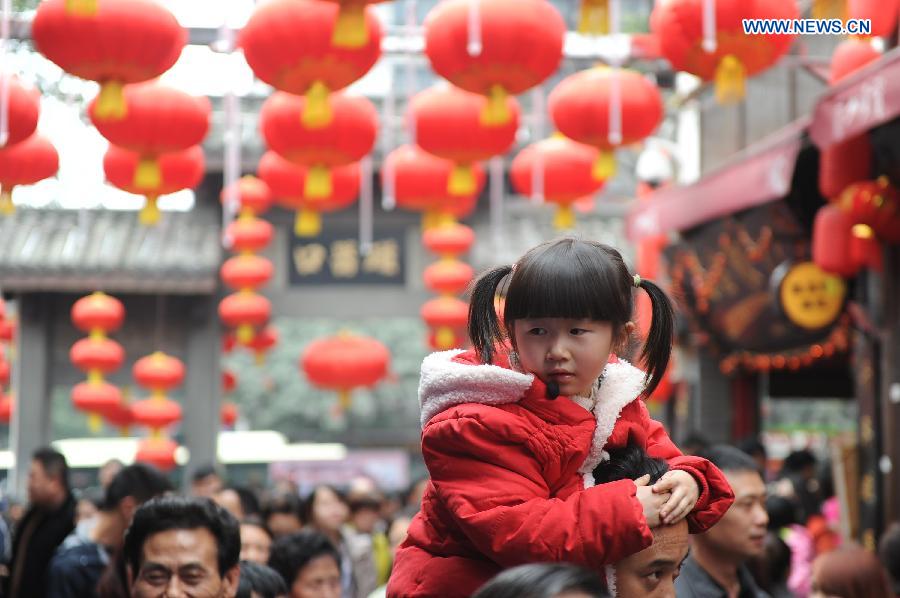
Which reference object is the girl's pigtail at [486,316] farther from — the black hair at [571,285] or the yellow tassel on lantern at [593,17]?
the yellow tassel on lantern at [593,17]

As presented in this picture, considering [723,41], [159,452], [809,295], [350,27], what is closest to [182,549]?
[350,27]

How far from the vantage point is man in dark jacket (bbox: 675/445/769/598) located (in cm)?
491

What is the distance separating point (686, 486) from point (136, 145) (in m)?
6.34

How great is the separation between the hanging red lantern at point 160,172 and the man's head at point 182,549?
4989mm

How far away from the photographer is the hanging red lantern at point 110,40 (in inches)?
279

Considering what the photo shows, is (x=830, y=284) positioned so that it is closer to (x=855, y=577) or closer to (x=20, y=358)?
(x=855, y=577)

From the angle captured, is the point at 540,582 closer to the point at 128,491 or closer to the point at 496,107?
the point at 128,491

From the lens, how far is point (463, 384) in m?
2.83

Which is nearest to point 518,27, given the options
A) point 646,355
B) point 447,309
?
point 646,355

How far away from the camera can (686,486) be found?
2811 mm

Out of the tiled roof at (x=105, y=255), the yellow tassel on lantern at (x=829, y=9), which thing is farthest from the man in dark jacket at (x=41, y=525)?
the tiled roof at (x=105, y=255)

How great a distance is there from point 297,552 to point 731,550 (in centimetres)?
193

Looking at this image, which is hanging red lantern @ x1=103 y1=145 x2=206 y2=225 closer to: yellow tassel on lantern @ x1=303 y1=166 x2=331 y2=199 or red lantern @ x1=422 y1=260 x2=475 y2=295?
yellow tassel on lantern @ x1=303 y1=166 x2=331 y2=199

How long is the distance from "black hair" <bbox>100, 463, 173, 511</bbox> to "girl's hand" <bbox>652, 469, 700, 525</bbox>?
4335 mm
